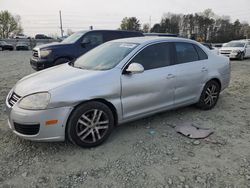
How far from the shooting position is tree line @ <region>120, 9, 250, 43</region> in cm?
5281

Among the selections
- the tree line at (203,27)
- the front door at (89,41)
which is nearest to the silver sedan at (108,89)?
the front door at (89,41)

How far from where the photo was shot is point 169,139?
357 centimetres

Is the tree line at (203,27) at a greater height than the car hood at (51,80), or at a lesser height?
greater

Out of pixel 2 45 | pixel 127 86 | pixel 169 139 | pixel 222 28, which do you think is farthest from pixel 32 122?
pixel 222 28

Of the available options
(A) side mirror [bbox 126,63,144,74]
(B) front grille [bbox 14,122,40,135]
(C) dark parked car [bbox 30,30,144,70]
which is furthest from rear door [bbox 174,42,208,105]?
(C) dark parked car [bbox 30,30,144,70]

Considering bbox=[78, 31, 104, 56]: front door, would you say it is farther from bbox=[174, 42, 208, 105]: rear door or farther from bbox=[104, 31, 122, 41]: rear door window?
bbox=[174, 42, 208, 105]: rear door

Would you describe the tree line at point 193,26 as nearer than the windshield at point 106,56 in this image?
No

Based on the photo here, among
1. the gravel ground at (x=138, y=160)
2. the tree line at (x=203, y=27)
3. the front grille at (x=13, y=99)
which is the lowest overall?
the gravel ground at (x=138, y=160)

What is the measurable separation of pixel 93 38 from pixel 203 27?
54.9 meters

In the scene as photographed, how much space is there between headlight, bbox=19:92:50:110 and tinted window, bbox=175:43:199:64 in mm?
2365

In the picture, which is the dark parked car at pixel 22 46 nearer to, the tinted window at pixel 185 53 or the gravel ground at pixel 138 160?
the gravel ground at pixel 138 160

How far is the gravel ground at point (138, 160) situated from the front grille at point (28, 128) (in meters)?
0.34

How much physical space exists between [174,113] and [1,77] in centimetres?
624

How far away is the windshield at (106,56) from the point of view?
362 centimetres
